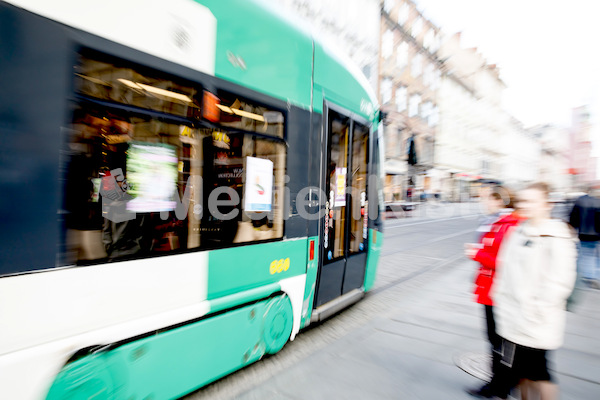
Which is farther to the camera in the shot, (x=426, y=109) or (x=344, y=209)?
(x=426, y=109)

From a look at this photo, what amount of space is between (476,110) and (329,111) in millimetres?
45762

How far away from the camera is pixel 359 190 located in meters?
4.62

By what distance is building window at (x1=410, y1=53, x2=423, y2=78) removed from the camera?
108 feet

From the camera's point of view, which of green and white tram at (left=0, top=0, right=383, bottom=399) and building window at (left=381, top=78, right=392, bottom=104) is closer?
green and white tram at (left=0, top=0, right=383, bottom=399)

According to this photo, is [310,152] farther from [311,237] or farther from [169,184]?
[169,184]

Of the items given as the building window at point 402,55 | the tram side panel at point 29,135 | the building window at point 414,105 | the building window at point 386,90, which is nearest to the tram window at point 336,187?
the tram side panel at point 29,135

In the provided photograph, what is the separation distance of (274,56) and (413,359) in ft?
10.3

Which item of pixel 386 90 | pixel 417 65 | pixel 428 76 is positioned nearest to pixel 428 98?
pixel 428 76

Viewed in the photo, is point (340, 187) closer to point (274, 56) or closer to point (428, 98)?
point (274, 56)

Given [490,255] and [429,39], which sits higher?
[429,39]

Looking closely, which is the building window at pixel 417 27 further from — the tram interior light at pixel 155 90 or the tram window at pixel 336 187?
the tram interior light at pixel 155 90

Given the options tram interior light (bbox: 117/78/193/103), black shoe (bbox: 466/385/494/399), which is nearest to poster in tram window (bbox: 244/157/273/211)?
tram interior light (bbox: 117/78/193/103)

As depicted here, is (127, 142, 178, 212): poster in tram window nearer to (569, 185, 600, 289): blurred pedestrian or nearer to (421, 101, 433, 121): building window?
(569, 185, 600, 289): blurred pedestrian

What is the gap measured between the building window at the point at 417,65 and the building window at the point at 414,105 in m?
1.94
